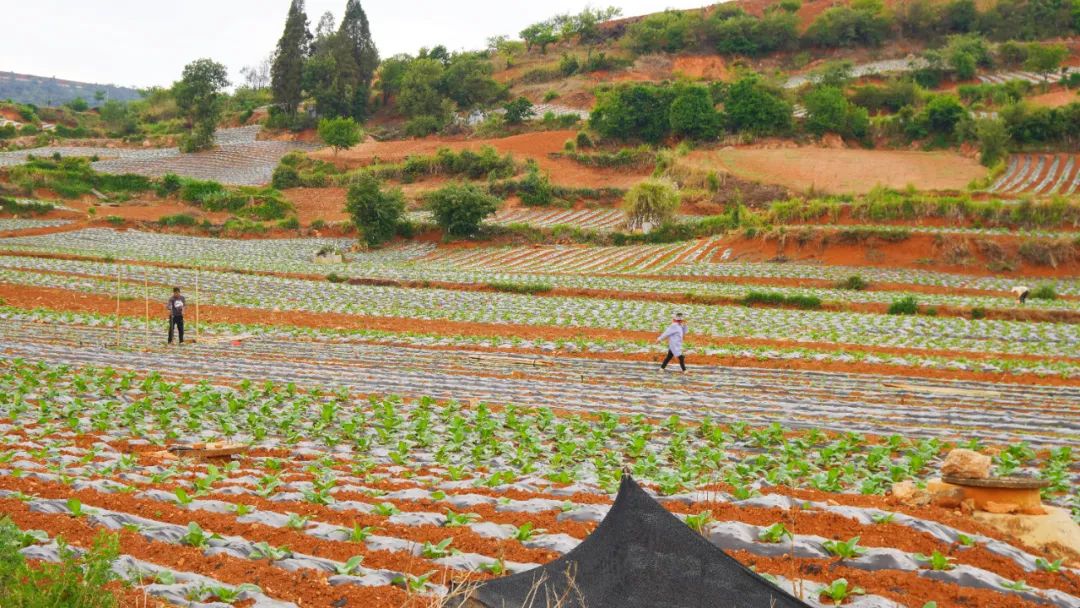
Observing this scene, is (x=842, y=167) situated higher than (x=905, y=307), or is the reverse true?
(x=842, y=167)

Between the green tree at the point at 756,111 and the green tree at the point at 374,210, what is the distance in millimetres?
34277

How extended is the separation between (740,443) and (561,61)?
103 metres

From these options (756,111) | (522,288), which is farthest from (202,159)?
(522,288)

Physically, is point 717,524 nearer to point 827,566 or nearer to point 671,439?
point 827,566

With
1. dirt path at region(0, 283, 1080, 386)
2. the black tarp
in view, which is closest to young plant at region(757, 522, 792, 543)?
the black tarp

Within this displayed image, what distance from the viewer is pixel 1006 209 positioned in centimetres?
4528

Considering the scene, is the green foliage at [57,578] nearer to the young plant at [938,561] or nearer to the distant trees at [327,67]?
the young plant at [938,561]

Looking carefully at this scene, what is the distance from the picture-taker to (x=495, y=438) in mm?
12398

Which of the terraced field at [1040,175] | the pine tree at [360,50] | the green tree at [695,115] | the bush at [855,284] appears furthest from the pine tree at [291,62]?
the bush at [855,284]

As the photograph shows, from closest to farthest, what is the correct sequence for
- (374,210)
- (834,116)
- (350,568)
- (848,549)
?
1. (350,568)
2. (848,549)
3. (374,210)
4. (834,116)

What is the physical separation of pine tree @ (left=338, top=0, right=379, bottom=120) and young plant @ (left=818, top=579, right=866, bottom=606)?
95.7m

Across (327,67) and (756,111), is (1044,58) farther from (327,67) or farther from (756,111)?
(327,67)

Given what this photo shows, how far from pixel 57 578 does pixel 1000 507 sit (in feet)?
26.1

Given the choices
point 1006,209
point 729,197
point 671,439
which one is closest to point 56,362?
point 671,439
